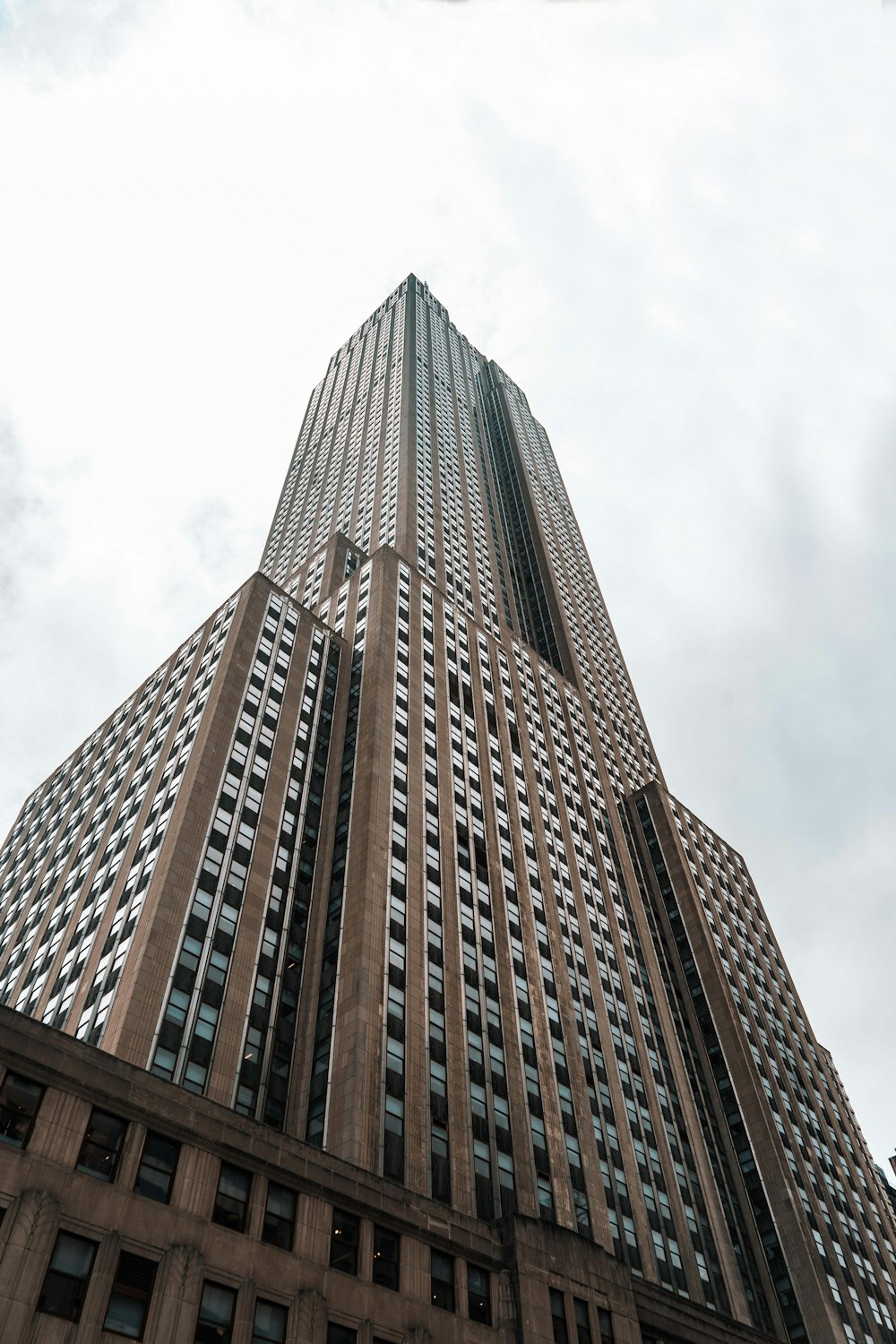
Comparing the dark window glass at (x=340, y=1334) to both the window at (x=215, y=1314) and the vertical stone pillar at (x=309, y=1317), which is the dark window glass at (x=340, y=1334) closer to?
the vertical stone pillar at (x=309, y=1317)

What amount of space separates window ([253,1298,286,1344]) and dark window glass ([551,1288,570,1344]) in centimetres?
1505

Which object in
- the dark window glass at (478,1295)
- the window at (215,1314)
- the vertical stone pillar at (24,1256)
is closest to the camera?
the vertical stone pillar at (24,1256)

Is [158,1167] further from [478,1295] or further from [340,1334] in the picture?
[478,1295]

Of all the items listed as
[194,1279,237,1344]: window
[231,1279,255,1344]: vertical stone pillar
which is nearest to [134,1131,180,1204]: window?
[194,1279,237,1344]: window

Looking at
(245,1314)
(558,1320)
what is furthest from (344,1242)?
(558,1320)

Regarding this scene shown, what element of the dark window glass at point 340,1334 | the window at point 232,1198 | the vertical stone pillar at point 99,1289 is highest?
the window at point 232,1198

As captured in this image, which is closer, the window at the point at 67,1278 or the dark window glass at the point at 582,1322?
the window at the point at 67,1278

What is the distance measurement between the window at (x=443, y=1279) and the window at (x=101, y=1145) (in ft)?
52.5

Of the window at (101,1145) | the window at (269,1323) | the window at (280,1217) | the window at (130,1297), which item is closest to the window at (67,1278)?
the window at (130,1297)

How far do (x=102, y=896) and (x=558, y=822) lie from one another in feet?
139

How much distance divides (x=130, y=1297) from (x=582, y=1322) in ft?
78.6

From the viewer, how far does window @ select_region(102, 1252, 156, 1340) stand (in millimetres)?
31484

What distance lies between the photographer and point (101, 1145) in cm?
3481

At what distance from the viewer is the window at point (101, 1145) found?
112 feet
